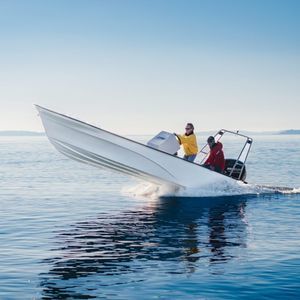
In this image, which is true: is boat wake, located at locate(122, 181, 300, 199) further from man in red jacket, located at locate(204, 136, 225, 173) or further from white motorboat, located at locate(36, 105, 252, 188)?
man in red jacket, located at locate(204, 136, 225, 173)

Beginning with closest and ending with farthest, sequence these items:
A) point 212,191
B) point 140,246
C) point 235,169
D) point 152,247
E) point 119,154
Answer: point 152,247 < point 140,246 < point 119,154 < point 212,191 < point 235,169

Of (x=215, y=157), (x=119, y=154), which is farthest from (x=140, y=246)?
(x=215, y=157)

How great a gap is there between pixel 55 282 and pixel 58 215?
30.8 feet

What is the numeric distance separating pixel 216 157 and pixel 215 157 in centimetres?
4

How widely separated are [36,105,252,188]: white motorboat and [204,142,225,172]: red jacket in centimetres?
50

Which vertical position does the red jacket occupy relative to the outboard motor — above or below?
above

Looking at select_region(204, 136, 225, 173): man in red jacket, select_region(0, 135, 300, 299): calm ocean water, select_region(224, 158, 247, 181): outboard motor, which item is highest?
select_region(204, 136, 225, 173): man in red jacket

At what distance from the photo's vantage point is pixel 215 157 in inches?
902

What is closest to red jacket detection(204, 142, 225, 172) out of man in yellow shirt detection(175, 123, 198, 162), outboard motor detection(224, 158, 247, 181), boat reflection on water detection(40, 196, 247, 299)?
man in yellow shirt detection(175, 123, 198, 162)

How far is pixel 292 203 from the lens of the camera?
871 inches

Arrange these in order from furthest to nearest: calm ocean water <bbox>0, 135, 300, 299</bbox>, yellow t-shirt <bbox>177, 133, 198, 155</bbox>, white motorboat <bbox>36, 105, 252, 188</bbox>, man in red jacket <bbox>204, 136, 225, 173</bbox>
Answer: man in red jacket <bbox>204, 136, 225, 173</bbox>
yellow t-shirt <bbox>177, 133, 198, 155</bbox>
white motorboat <bbox>36, 105, 252, 188</bbox>
calm ocean water <bbox>0, 135, 300, 299</bbox>

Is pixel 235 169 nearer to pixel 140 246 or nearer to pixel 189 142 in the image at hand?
pixel 189 142

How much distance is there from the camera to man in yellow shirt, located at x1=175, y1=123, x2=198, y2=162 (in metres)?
22.2

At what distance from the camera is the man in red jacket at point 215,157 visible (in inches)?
895
